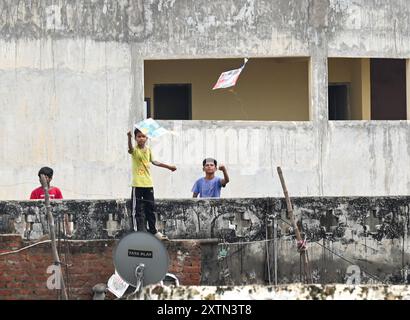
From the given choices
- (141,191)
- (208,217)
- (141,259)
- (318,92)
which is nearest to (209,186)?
(208,217)

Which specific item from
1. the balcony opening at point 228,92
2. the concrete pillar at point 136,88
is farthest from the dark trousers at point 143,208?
the balcony opening at point 228,92

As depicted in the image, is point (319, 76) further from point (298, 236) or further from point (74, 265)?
point (74, 265)

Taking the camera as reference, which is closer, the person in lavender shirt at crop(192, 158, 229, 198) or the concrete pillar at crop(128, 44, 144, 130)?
the person in lavender shirt at crop(192, 158, 229, 198)

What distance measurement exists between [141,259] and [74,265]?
2098 millimetres

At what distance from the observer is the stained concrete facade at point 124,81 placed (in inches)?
841

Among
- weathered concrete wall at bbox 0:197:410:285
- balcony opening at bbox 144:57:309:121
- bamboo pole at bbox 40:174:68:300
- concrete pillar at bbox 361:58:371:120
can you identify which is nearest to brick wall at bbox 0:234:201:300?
weathered concrete wall at bbox 0:197:410:285

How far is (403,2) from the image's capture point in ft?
71.8

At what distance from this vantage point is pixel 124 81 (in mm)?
21484

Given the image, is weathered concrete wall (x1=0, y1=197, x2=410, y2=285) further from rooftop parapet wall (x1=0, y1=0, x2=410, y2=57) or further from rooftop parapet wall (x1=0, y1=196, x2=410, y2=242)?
rooftop parapet wall (x1=0, y1=0, x2=410, y2=57)

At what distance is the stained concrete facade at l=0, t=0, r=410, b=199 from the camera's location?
70.1 feet

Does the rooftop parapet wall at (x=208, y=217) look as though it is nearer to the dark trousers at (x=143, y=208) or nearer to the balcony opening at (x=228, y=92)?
the dark trousers at (x=143, y=208)

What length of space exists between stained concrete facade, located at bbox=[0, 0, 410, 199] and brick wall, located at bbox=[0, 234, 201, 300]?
4.71 m
